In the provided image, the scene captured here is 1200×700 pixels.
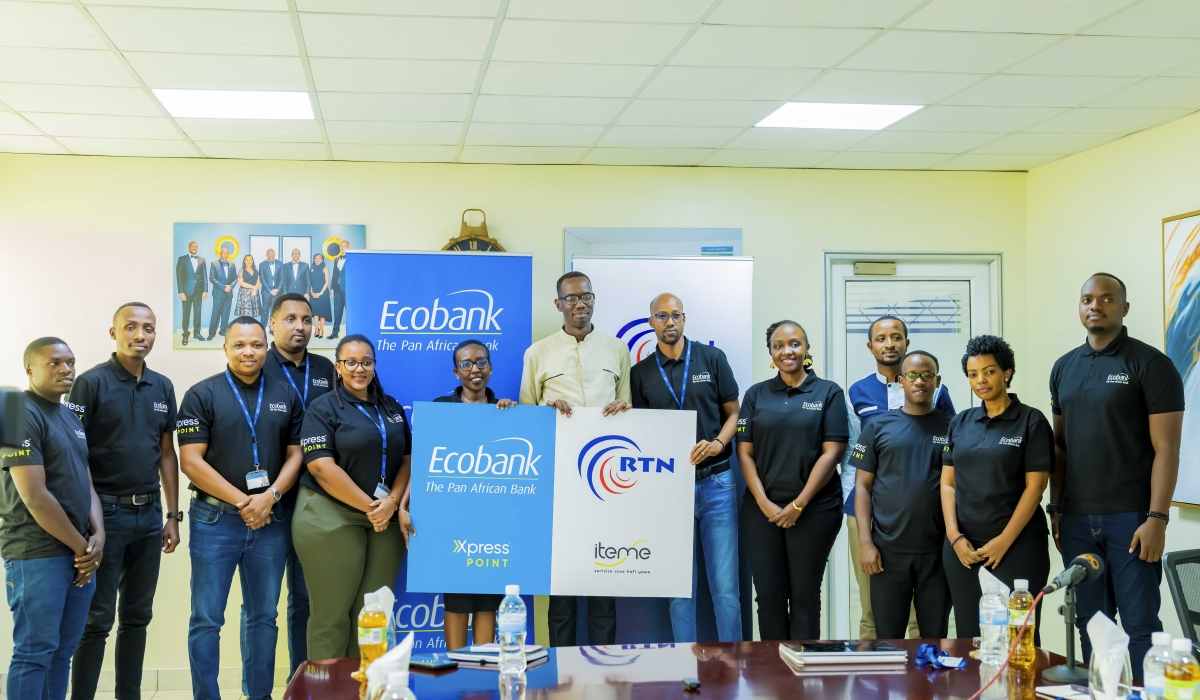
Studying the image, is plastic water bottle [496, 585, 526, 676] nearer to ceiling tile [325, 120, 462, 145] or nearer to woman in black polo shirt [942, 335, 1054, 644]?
woman in black polo shirt [942, 335, 1054, 644]

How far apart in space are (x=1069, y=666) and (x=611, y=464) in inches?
81.7

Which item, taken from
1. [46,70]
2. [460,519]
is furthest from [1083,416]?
[46,70]

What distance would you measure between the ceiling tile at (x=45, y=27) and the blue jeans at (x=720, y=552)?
10.3 feet

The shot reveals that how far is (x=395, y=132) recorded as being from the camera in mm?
4844

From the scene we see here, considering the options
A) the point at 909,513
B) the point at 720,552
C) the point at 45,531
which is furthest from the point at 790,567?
the point at 45,531

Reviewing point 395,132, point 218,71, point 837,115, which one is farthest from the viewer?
point 395,132

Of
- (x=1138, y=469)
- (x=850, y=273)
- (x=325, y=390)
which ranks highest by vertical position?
(x=850, y=273)

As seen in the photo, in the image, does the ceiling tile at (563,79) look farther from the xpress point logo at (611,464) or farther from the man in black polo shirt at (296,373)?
the xpress point logo at (611,464)

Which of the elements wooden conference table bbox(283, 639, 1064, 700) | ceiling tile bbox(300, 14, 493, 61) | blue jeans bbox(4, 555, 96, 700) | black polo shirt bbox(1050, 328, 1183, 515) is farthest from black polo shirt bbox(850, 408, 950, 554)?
blue jeans bbox(4, 555, 96, 700)

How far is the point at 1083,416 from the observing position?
3818 mm

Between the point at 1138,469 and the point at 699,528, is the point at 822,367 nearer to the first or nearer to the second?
Result: the point at 699,528

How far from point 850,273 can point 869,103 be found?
1.60 metres

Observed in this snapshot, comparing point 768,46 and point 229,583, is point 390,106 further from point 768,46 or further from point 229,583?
point 229,583

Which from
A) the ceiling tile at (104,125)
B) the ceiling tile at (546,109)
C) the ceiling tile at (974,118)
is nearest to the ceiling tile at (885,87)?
the ceiling tile at (974,118)
